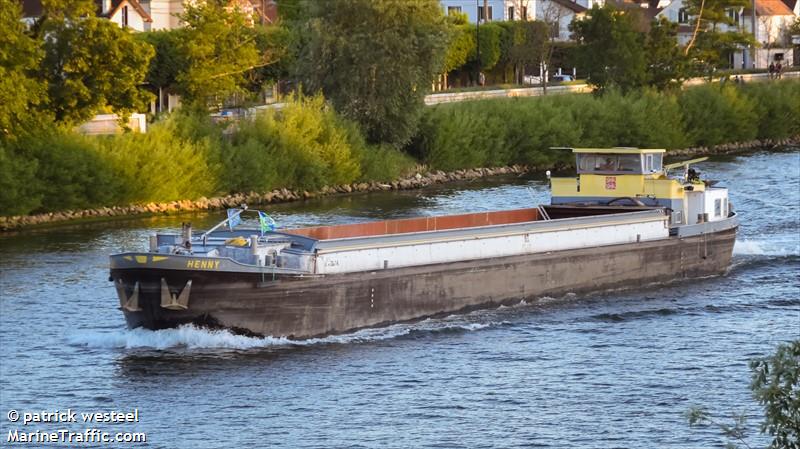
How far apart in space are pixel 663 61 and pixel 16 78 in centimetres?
5876

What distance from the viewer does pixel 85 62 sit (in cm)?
6838

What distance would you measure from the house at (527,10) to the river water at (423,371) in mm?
92162

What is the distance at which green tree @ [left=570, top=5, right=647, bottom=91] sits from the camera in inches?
4286

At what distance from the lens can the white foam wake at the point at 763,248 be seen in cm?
5644

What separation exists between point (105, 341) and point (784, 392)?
23410 millimetres

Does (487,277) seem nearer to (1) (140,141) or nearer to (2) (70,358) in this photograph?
(2) (70,358)

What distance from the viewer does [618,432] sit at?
105ft

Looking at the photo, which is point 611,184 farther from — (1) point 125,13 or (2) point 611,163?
(1) point 125,13

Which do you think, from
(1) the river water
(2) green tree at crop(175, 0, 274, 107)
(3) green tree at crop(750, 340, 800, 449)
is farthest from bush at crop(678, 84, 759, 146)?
(3) green tree at crop(750, 340, 800, 449)

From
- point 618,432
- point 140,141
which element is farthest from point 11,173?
point 618,432

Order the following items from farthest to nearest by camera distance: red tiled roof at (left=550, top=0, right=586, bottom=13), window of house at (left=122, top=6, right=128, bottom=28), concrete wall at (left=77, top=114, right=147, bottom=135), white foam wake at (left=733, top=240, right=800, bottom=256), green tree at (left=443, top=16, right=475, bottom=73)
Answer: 1. red tiled roof at (left=550, top=0, right=586, bottom=13)
2. green tree at (left=443, top=16, right=475, bottom=73)
3. window of house at (left=122, top=6, right=128, bottom=28)
4. concrete wall at (left=77, top=114, right=147, bottom=135)
5. white foam wake at (left=733, top=240, right=800, bottom=256)

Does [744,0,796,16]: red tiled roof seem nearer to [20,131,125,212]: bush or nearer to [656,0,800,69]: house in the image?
[656,0,800,69]: house

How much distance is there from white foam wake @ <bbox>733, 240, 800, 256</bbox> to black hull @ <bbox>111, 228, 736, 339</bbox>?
674 centimetres

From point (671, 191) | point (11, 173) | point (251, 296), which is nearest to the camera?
point (251, 296)
